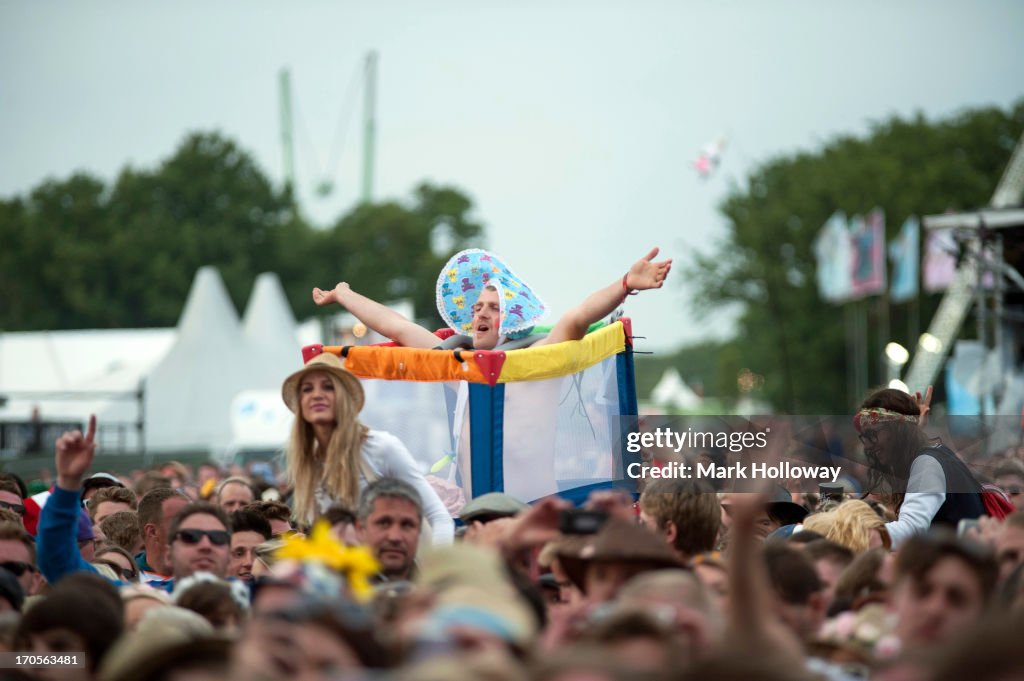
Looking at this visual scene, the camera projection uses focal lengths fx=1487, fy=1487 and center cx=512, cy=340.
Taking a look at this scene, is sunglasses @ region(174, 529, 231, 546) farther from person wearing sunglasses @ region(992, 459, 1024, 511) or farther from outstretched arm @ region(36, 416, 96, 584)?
person wearing sunglasses @ region(992, 459, 1024, 511)

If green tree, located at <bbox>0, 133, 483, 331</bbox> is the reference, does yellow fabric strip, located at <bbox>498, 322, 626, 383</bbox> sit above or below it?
below

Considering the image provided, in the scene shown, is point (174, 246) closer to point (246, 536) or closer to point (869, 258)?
point (869, 258)

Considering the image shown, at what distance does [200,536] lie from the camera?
5.49 m

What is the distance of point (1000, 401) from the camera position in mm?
19672

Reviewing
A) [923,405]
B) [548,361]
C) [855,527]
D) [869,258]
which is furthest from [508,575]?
[869,258]

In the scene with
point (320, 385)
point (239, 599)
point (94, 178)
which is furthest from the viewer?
point (94, 178)

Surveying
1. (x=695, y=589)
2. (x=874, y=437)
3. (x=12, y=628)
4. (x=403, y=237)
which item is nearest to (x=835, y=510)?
(x=874, y=437)

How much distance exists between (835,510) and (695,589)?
111 inches

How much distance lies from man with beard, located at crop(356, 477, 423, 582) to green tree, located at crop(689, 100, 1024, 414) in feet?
162

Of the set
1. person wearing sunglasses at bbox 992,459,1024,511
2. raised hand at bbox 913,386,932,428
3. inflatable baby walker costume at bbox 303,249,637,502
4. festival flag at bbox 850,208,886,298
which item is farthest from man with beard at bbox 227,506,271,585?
festival flag at bbox 850,208,886,298

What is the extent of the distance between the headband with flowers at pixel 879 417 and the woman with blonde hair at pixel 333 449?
76.5 inches

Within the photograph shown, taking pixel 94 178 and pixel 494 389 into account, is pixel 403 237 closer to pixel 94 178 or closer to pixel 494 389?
pixel 94 178

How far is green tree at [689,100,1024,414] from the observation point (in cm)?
5609

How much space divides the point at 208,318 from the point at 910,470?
102ft
